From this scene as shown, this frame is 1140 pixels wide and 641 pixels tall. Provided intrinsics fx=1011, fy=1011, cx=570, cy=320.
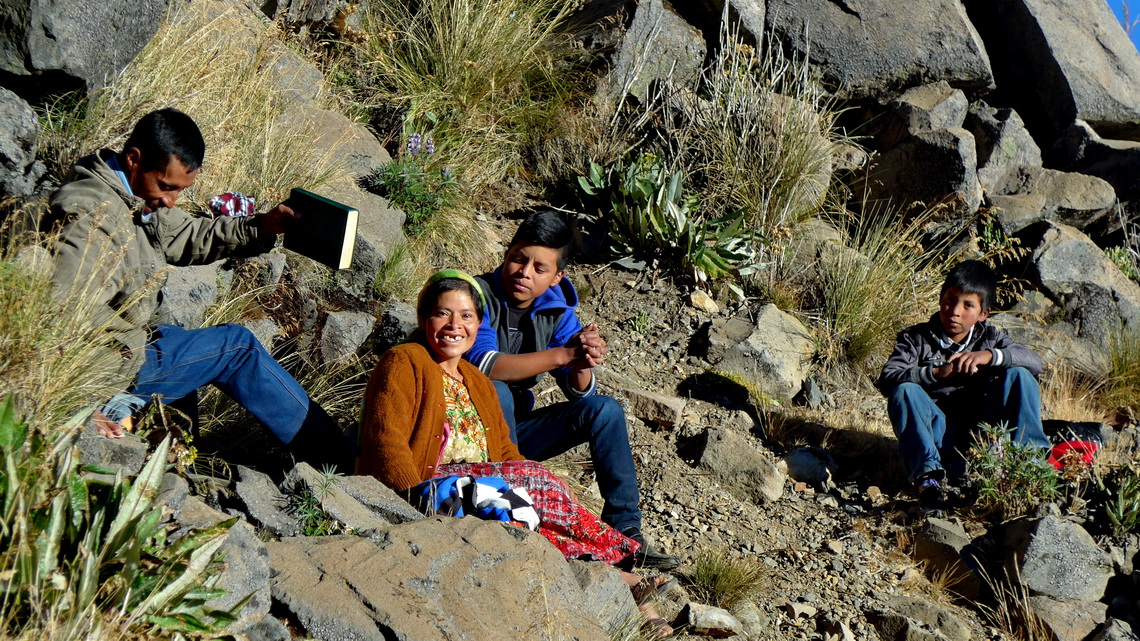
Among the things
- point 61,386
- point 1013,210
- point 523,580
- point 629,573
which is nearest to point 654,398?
point 629,573

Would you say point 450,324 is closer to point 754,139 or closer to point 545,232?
point 545,232

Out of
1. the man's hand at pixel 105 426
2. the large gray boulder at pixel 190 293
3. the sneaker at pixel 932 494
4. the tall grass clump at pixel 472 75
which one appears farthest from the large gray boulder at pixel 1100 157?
the man's hand at pixel 105 426

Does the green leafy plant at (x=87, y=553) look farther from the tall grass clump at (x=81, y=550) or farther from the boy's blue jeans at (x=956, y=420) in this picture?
the boy's blue jeans at (x=956, y=420)

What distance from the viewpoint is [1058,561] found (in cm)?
454

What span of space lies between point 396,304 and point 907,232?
12.8 feet

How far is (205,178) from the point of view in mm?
5211

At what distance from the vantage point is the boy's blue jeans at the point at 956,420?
5047mm

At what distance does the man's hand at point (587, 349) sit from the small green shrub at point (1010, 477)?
2.17 meters

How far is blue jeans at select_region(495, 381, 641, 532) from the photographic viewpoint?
3951mm

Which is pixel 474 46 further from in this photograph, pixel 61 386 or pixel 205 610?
pixel 205 610

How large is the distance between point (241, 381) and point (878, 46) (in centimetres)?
631

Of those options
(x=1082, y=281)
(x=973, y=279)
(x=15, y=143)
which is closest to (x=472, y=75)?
(x=15, y=143)

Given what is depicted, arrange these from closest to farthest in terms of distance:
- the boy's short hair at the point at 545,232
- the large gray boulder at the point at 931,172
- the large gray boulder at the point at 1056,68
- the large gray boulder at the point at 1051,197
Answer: the boy's short hair at the point at 545,232 < the large gray boulder at the point at 931,172 < the large gray boulder at the point at 1051,197 < the large gray boulder at the point at 1056,68

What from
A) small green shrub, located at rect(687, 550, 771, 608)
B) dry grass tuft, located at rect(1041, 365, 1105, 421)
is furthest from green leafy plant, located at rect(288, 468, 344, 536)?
dry grass tuft, located at rect(1041, 365, 1105, 421)
